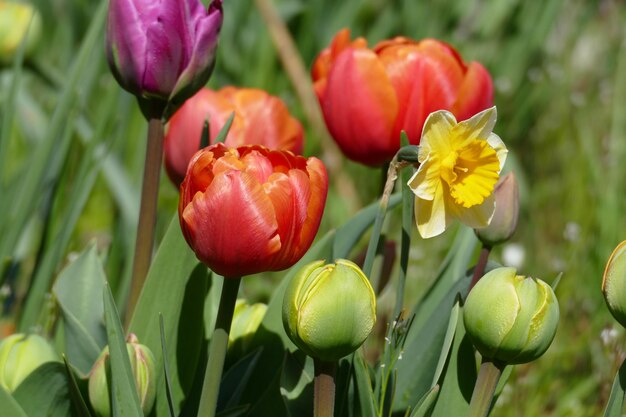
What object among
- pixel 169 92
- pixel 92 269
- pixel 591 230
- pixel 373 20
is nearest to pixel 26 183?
pixel 92 269

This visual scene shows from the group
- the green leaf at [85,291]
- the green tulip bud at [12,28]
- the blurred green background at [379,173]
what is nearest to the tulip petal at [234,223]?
the green leaf at [85,291]

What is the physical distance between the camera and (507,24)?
3090 millimetres

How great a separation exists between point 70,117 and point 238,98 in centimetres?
29

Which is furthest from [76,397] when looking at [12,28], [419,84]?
[12,28]

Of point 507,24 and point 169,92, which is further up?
point 169,92

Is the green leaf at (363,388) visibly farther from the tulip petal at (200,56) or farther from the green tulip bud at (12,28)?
the green tulip bud at (12,28)

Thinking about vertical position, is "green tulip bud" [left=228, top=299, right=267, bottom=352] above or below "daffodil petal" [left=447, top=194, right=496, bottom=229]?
below

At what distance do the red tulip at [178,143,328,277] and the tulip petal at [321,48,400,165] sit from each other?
1.08 feet

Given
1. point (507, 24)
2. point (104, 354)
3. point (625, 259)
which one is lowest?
point (507, 24)

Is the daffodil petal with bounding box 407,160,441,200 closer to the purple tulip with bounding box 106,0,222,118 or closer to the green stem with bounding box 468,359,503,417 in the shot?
the green stem with bounding box 468,359,503,417

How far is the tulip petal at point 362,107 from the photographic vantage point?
1.09m

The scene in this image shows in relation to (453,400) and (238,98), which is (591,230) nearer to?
(238,98)

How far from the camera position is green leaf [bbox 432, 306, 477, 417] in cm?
90

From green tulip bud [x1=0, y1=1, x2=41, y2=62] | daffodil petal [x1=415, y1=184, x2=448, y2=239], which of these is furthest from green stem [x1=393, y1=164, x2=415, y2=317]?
green tulip bud [x1=0, y1=1, x2=41, y2=62]
